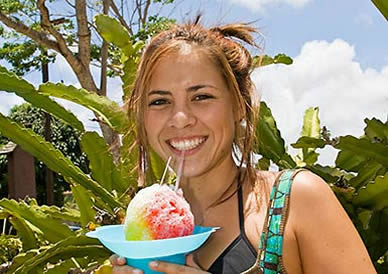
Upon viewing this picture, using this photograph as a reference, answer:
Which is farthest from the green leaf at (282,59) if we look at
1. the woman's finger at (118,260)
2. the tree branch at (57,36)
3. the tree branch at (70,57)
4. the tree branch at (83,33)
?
the tree branch at (83,33)

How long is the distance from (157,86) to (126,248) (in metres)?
0.43

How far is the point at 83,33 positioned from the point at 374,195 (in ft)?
27.6

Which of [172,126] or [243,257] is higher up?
[172,126]

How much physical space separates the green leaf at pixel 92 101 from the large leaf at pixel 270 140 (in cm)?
53

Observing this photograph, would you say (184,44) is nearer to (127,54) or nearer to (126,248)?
(126,248)

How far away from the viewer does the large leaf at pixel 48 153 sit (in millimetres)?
2338

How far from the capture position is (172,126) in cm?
150

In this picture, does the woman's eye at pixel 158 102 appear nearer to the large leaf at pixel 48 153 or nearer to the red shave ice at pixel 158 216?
the red shave ice at pixel 158 216

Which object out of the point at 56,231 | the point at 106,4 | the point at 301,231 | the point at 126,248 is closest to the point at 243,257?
the point at 301,231

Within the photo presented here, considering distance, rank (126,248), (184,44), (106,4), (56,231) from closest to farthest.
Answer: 1. (126,248)
2. (184,44)
3. (56,231)
4. (106,4)

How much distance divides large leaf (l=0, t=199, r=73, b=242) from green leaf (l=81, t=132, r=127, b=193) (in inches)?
10.2

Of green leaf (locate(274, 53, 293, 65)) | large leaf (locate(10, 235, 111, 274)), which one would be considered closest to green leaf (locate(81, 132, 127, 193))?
large leaf (locate(10, 235, 111, 274))

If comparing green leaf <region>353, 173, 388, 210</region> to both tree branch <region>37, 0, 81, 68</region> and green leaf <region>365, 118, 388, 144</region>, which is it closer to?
green leaf <region>365, 118, 388, 144</region>

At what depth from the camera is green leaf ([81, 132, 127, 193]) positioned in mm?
2633
